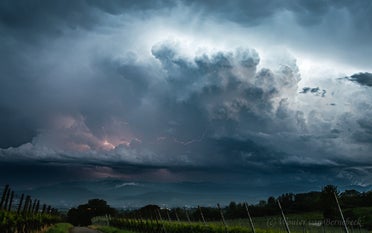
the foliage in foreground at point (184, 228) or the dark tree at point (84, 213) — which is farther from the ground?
the dark tree at point (84, 213)

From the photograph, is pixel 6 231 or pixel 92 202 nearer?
pixel 6 231

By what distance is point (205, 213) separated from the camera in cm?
8300

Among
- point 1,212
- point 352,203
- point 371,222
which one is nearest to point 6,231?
point 1,212

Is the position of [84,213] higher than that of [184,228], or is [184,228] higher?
[84,213]

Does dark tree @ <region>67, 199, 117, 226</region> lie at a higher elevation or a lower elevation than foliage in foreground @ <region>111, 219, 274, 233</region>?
higher

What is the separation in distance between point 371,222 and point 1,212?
51505 mm

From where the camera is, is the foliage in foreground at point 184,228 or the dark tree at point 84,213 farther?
the dark tree at point 84,213

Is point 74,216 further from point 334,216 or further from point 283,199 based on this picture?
point 334,216

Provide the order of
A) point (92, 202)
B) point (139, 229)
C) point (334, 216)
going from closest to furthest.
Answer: point (139, 229), point (334, 216), point (92, 202)

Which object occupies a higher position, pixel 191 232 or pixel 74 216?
pixel 74 216

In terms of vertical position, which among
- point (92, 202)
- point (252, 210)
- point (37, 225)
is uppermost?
point (92, 202)

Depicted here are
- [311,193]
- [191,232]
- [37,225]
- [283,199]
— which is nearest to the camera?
[191,232]

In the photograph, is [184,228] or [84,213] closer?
[184,228]

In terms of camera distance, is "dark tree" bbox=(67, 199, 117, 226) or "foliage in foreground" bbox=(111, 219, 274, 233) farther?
"dark tree" bbox=(67, 199, 117, 226)
